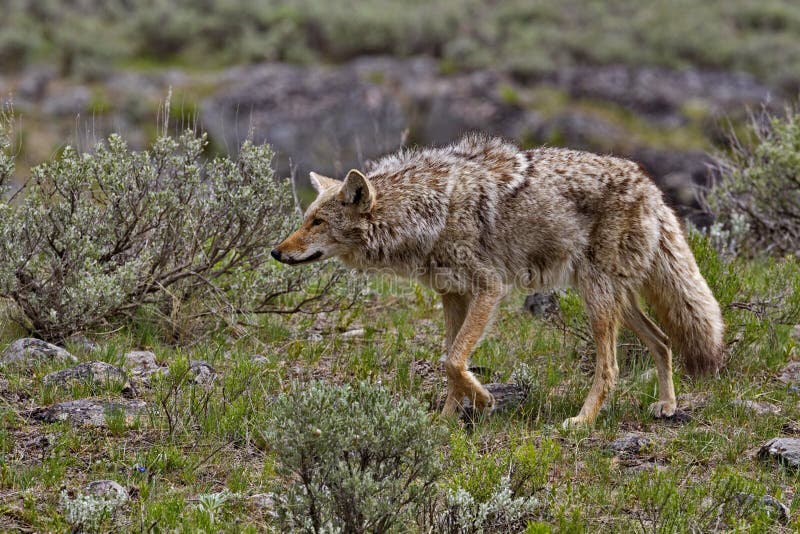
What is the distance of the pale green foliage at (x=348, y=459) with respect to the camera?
13.0 feet

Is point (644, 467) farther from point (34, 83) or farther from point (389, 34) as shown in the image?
point (389, 34)

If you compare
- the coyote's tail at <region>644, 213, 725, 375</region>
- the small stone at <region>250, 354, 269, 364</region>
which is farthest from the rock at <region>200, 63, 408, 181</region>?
the coyote's tail at <region>644, 213, 725, 375</region>

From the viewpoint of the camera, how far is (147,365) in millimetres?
6359

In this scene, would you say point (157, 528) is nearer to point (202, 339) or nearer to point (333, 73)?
point (202, 339)

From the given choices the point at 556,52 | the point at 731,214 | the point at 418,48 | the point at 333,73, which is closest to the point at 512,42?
the point at 556,52

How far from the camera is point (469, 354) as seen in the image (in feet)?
19.8

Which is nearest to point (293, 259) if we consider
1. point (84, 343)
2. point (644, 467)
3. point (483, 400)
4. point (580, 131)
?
point (483, 400)

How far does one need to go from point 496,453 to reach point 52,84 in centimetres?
2179

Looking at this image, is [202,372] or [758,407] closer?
[758,407]

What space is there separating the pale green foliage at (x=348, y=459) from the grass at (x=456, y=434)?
0.41 metres

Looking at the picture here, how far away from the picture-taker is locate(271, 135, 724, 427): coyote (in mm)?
6117

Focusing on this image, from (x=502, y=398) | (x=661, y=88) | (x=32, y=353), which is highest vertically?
(x=32, y=353)

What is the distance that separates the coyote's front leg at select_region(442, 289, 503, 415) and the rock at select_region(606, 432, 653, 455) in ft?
2.94

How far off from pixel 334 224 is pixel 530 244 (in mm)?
1401
